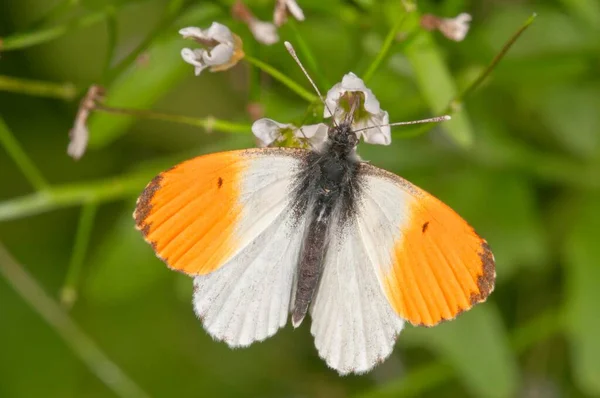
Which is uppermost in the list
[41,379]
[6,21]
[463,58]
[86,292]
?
[463,58]

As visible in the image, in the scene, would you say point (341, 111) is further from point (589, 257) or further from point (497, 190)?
point (589, 257)

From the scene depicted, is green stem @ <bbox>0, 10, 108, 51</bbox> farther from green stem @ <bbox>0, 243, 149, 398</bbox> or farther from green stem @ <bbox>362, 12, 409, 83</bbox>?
green stem @ <bbox>0, 243, 149, 398</bbox>

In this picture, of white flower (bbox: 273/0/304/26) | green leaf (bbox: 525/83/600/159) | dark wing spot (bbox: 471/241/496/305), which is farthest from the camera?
green leaf (bbox: 525/83/600/159)

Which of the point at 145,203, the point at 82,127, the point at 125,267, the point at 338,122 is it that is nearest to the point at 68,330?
the point at 125,267

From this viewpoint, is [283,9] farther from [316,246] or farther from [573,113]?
[573,113]

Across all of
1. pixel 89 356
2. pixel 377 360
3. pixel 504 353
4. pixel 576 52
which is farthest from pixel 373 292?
pixel 89 356

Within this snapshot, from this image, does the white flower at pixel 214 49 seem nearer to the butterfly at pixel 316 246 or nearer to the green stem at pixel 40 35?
the butterfly at pixel 316 246

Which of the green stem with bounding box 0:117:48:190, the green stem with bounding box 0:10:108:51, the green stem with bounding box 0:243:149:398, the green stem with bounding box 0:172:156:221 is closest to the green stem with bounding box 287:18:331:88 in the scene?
the green stem with bounding box 0:10:108:51
